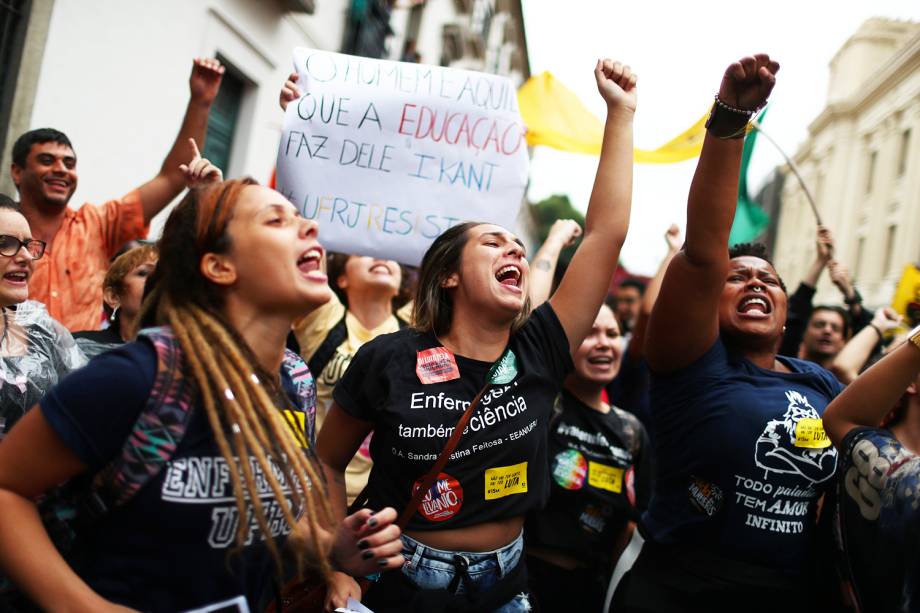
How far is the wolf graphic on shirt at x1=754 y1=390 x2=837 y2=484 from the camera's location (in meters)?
2.40

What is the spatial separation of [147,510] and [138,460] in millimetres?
98

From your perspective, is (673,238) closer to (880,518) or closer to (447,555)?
(880,518)

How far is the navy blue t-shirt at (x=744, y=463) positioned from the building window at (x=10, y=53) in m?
4.39

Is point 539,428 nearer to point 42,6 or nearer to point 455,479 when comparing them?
point 455,479

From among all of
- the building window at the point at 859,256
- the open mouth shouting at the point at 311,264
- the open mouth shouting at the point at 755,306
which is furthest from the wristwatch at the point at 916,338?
the building window at the point at 859,256

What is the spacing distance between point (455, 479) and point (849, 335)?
3937 mm

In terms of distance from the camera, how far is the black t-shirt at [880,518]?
1783 mm

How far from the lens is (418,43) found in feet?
45.1

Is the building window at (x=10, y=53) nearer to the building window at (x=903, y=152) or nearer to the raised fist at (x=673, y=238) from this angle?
the raised fist at (x=673, y=238)

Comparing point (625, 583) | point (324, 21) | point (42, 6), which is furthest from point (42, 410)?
point (324, 21)

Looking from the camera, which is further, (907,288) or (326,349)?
(907,288)

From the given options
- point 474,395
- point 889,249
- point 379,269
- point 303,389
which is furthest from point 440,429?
point 889,249

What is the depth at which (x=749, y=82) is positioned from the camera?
2230 millimetres

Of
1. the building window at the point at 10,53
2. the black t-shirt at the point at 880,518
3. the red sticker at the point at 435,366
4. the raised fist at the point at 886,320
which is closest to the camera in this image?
the black t-shirt at the point at 880,518
